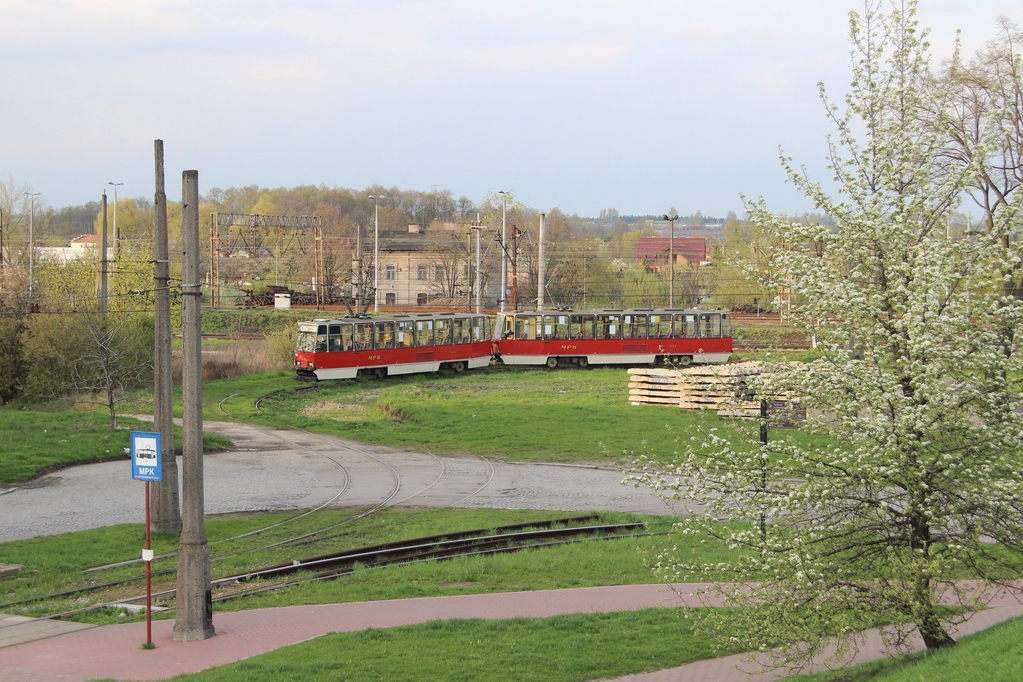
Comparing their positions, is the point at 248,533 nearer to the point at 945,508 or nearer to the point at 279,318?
the point at 945,508

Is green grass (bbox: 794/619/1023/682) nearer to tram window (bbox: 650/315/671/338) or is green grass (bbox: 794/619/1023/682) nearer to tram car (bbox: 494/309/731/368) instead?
tram car (bbox: 494/309/731/368)

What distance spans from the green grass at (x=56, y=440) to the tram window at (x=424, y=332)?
615 inches

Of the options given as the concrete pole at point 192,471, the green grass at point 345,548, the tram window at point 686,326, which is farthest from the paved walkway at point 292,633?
the tram window at point 686,326

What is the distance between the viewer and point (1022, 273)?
9.92 meters

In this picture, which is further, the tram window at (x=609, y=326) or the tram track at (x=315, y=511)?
the tram window at (x=609, y=326)

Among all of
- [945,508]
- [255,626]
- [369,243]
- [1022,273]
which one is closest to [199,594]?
[255,626]

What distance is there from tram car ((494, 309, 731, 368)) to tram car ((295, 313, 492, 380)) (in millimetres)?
1893

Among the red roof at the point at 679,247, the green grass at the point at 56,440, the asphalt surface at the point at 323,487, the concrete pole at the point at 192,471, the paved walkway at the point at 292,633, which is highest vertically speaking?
the red roof at the point at 679,247

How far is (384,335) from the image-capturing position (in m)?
44.4

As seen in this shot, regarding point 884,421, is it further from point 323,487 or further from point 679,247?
point 679,247

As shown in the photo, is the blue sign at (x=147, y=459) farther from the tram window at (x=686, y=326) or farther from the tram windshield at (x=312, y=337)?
the tram window at (x=686, y=326)

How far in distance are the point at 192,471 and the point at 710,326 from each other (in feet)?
130

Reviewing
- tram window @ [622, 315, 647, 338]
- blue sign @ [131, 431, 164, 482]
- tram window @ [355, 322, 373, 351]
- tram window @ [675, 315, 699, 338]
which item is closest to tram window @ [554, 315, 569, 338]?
tram window @ [622, 315, 647, 338]

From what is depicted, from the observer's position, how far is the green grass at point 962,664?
8469mm
